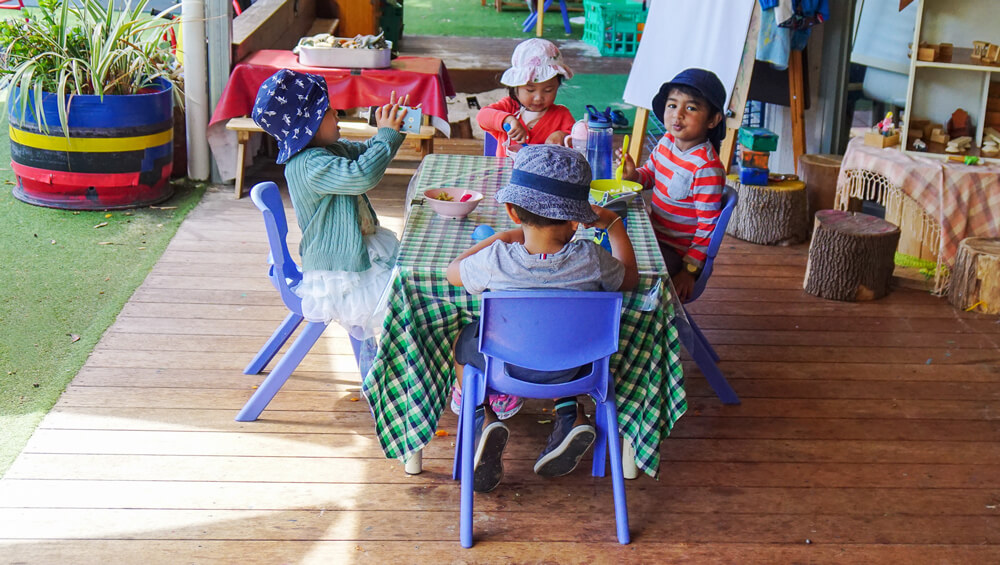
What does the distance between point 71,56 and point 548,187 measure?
3731mm

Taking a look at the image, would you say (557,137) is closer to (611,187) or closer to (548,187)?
(611,187)

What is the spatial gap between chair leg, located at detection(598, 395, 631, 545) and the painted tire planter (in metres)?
3.53

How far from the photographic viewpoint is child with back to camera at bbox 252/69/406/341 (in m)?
3.05

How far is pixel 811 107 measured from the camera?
609 centimetres

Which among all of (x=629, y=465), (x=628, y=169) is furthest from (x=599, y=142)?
(x=629, y=465)

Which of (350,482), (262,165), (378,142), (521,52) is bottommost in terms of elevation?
(350,482)

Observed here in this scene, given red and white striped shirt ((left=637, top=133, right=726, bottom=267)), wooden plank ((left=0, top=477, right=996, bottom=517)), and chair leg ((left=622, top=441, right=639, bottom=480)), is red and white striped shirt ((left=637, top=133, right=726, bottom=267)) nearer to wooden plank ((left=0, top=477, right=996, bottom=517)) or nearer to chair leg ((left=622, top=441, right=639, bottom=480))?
chair leg ((left=622, top=441, right=639, bottom=480))

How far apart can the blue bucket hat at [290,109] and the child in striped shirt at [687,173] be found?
1.15 meters

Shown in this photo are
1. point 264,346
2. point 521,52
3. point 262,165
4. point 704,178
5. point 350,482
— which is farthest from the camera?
point 262,165

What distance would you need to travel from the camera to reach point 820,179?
5461 millimetres

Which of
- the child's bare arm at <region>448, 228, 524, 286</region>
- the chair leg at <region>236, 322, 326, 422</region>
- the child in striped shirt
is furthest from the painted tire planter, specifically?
the child's bare arm at <region>448, 228, 524, 286</region>

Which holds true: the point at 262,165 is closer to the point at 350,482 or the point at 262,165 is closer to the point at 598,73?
the point at 350,482

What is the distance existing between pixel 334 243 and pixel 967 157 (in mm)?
3194

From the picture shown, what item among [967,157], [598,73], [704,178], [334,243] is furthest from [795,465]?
[598,73]
